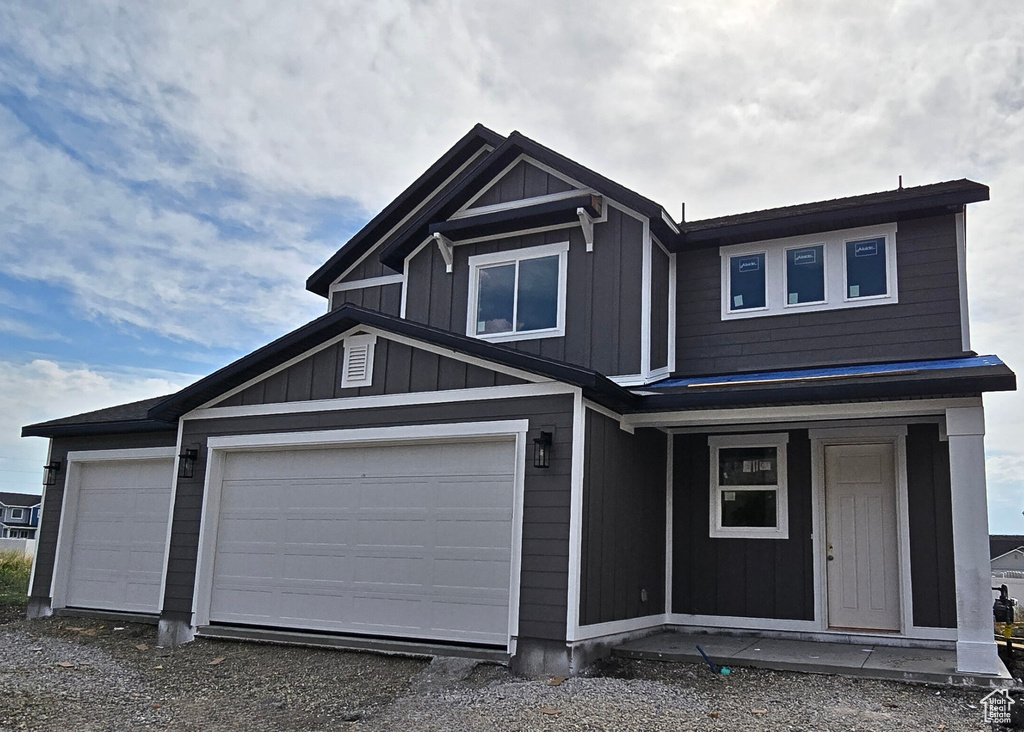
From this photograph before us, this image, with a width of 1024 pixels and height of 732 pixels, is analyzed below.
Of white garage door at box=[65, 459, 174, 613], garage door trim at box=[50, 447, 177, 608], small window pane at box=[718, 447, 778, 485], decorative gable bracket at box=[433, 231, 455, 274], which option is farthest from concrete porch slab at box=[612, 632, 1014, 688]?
garage door trim at box=[50, 447, 177, 608]

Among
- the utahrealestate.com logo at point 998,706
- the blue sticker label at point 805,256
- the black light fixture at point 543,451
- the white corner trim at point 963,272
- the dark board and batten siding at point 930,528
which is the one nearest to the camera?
the utahrealestate.com logo at point 998,706

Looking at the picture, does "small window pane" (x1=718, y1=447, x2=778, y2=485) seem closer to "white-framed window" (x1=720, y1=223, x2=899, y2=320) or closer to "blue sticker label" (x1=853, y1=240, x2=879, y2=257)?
"white-framed window" (x1=720, y1=223, x2=899, y2=320)

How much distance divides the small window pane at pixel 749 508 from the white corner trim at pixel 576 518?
288cm

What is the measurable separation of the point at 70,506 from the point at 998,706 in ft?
39.9

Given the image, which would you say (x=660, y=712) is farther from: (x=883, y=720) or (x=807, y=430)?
(x=807, y=430)

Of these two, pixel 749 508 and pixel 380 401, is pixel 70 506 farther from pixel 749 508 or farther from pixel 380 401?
pixel 749 508

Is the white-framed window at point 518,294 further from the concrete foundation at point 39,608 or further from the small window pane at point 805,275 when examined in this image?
the concrete foundation at point 39,608

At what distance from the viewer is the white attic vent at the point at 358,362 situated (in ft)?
31.6

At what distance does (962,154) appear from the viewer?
1180 centimetres

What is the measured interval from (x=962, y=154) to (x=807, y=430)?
4822 millimetres

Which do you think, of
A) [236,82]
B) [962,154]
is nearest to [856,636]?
[962,154]

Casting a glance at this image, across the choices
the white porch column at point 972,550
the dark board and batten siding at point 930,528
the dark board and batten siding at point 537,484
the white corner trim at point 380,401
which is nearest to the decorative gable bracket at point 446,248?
the white corner trim at point 380,401

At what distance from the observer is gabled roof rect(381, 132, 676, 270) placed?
416 inches

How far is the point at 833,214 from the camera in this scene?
34.0 feet
